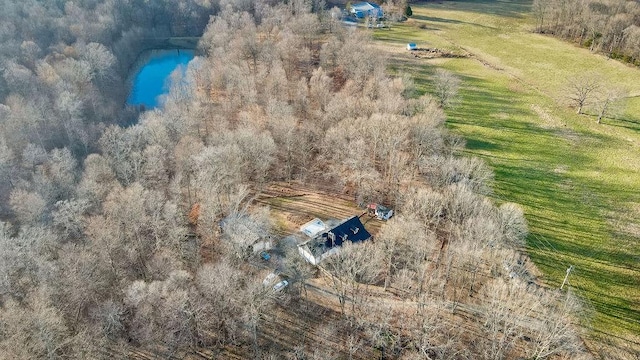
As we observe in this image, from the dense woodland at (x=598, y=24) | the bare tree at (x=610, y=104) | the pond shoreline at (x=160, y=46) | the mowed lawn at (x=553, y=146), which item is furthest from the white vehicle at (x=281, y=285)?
the dense woodland at (x=598, y=24)

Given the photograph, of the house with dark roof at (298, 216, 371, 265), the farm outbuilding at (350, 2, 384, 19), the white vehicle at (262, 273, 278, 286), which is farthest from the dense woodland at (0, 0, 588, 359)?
the farm outbuilding at (350, 2, 384, 19)

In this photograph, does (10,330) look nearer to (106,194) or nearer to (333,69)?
(106,194)

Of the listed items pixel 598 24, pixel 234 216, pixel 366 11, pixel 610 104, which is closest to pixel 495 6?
pixel 598 24

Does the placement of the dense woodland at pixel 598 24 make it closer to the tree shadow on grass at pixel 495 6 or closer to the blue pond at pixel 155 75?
the tree shadow on grass at pixel 495 6

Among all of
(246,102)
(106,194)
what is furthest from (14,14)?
(106,194)

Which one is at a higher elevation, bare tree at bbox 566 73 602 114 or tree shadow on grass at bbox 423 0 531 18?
tree shadow on grass at bbox 423 0 531 18

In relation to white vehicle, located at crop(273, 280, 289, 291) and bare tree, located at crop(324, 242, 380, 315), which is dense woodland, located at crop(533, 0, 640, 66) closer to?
bare tree, located at crop(324, 242, 380, 315)

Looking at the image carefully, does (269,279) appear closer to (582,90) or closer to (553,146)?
(553,146)
